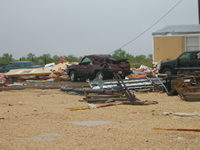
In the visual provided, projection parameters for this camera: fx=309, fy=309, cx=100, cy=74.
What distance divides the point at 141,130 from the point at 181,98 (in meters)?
5.33

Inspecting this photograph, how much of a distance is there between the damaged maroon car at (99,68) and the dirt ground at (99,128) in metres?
10.0

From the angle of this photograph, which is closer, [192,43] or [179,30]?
[192,43]

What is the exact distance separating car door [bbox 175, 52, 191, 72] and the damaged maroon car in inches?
126

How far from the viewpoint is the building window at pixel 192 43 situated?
25.7m

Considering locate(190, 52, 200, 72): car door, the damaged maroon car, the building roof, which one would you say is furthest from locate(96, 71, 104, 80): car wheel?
the building roof

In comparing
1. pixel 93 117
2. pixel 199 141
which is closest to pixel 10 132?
pixel 93 117

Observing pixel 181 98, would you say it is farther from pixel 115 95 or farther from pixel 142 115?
pixel 142 115

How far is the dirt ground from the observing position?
5.17 m

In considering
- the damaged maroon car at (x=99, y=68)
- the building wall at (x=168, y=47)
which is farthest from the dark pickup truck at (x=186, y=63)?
the building wall at (x=168, y=47)

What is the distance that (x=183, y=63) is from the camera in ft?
65.3

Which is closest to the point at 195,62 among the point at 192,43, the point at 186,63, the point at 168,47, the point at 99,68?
the point at 186,63

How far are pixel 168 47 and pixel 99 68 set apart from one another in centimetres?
916

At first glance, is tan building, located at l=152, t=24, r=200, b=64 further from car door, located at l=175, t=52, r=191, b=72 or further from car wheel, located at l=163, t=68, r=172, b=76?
car door, located at l=175, t=52, r=191, b=72

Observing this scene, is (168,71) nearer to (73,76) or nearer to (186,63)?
(186,63)
